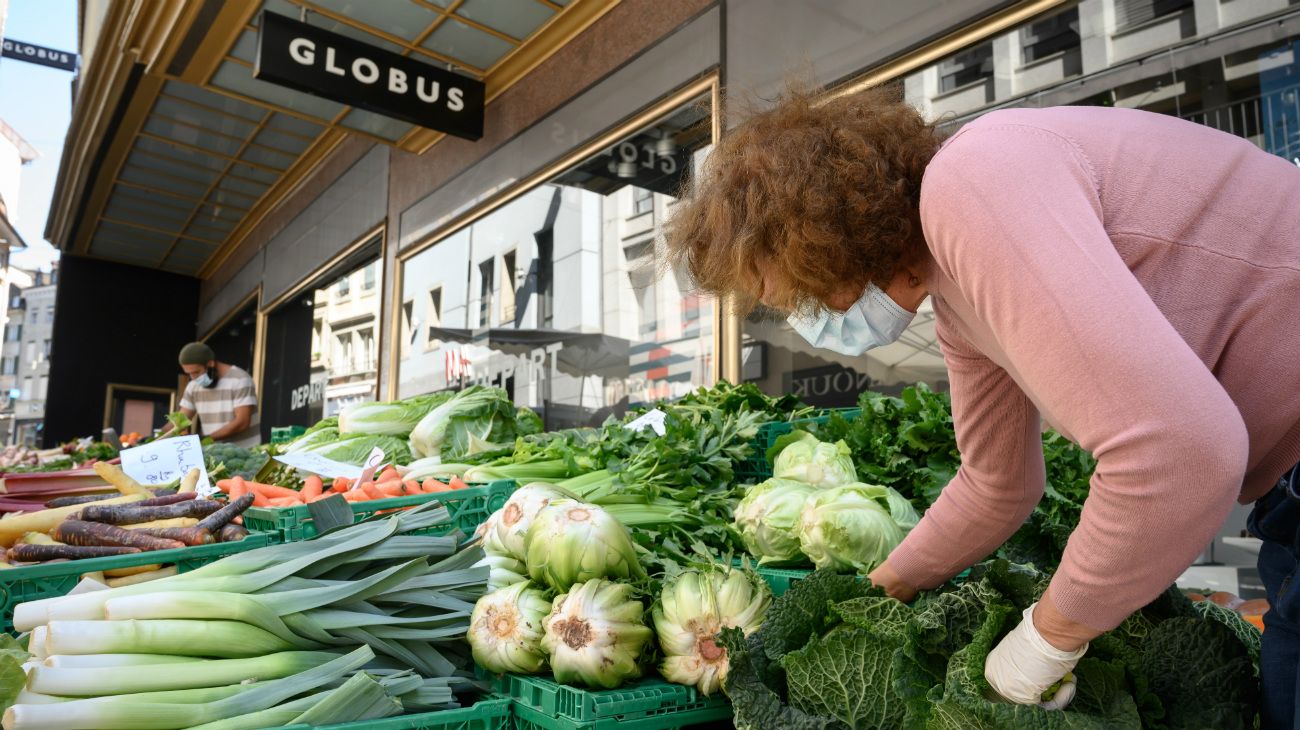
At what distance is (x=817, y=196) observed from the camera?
4.56 ft

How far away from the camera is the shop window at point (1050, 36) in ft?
12.4

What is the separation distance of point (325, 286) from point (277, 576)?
35.1 feet

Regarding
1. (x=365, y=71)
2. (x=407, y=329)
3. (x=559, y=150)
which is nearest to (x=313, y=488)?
(x=365, y=71)

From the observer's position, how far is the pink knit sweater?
1.10m

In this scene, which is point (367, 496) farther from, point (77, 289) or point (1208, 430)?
point (77, 289)

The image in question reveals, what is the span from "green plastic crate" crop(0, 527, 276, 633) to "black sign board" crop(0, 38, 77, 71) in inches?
764

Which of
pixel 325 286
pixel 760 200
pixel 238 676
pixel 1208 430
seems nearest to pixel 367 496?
pixel 238 676

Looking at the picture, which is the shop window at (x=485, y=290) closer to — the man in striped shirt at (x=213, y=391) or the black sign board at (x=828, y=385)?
the man in striped shirt at (x=213, y=391)

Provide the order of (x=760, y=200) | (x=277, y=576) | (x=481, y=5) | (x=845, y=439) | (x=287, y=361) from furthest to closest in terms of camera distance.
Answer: (x=287, y=361) < (x=481, y=5) < (x=845, y=439) < (x=277, y=576) < (x=760, y=200)

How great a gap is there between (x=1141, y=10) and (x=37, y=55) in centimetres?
2102

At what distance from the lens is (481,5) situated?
7.02 meters

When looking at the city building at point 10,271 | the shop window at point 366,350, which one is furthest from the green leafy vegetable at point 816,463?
the city building at point 10,271

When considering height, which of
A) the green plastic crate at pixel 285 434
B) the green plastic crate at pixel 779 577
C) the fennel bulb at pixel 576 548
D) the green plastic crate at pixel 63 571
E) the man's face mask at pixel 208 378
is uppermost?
the man's face mask at pixel 208 378

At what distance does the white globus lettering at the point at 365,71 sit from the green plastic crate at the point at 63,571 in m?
4.96
